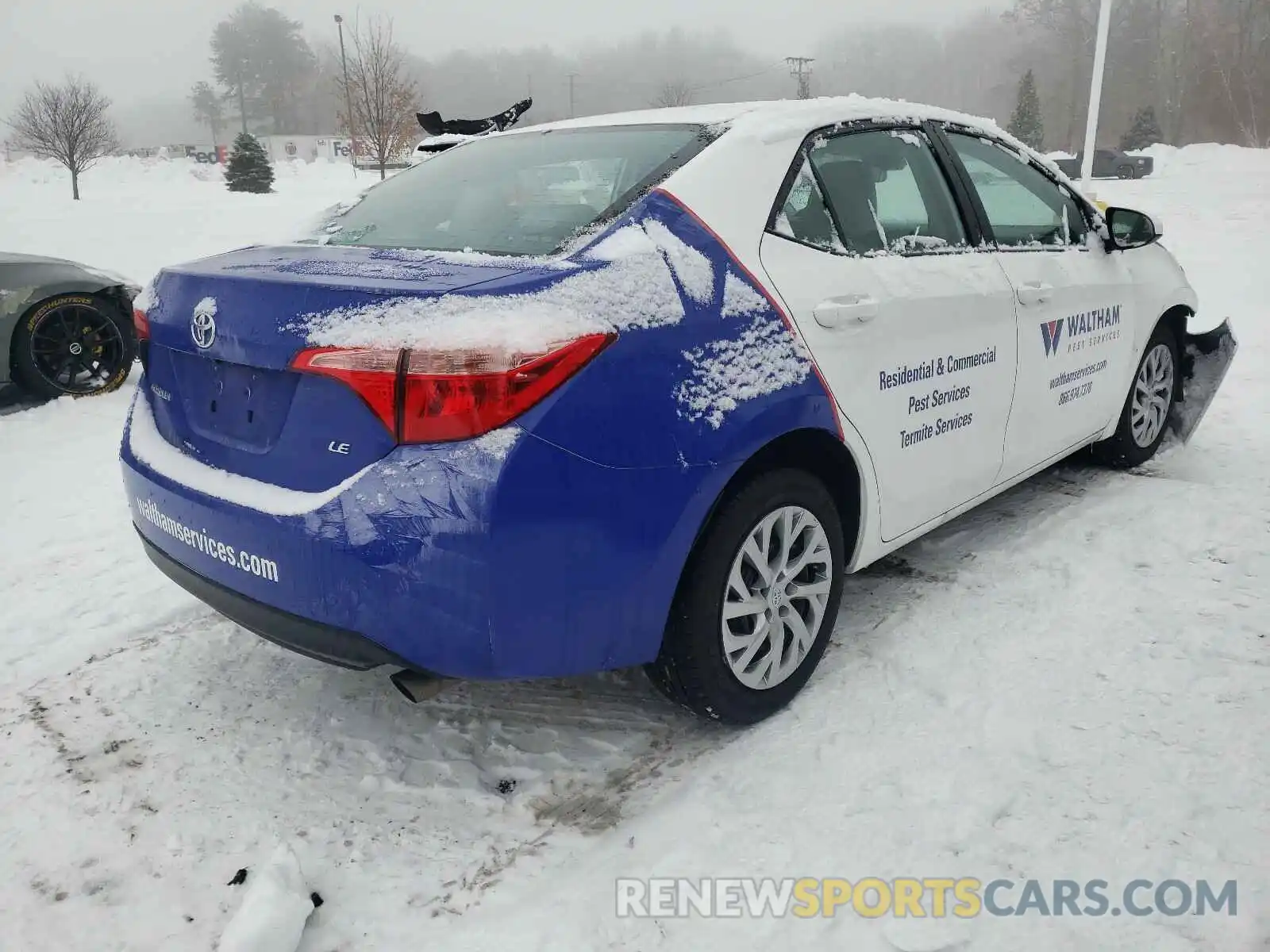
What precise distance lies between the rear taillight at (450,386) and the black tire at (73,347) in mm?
5428

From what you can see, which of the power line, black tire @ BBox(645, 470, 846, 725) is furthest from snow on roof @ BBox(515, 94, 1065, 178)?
the power line

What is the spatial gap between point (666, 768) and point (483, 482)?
1.04 meters

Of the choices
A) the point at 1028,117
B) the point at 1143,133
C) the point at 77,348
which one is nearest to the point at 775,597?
the point at 77,348

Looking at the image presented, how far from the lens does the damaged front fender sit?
4.78 m

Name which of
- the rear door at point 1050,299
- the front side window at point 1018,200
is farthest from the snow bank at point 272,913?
the front side window at point 1018,200

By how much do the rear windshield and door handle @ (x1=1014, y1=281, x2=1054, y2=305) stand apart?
1409 mm

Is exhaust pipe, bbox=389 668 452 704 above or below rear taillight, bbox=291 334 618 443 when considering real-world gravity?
below

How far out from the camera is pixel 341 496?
1.92 meters

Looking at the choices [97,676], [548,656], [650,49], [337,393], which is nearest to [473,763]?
[548,656]

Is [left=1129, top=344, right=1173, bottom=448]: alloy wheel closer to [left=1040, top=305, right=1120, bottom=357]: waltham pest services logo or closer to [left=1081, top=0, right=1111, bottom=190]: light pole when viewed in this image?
[left=1040, top=305, right=1120, bottom=357]: waltham pest services logo

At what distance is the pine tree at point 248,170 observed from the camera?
3120cm

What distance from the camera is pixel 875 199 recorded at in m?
2.84

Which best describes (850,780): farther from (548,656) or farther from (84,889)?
(84,889)

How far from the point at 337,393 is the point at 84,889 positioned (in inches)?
49.0
